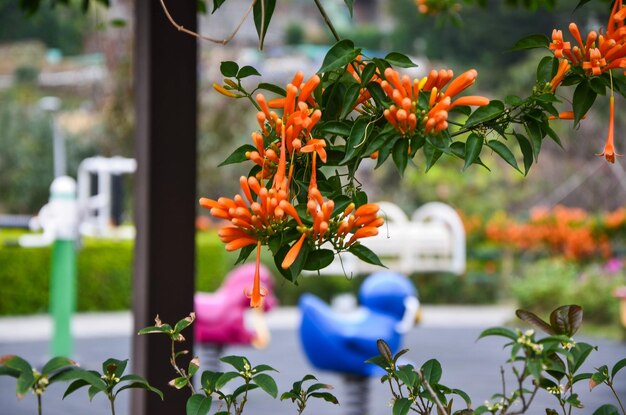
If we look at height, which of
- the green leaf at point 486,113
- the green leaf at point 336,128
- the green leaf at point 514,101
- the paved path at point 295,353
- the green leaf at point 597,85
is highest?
the green leaf at point 597,85

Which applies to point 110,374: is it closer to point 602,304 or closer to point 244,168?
point 602,304

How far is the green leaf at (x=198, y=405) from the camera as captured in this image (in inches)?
40.1

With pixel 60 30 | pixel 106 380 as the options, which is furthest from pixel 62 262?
pixel 60 30

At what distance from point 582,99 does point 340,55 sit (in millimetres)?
284

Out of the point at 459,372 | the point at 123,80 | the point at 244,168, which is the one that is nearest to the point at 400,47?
the point at 244,168

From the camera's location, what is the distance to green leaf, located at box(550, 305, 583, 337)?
1.07 metres

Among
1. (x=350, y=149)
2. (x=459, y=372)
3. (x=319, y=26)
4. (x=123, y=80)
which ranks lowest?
(x=459, y=372)

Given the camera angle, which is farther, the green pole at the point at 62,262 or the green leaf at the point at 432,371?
the green pole at the point at 62,262

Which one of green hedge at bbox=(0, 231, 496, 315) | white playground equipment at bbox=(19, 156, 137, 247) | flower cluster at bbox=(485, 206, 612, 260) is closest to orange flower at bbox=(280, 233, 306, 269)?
white playground equipment at bbox=(19, 156, 137, 247)

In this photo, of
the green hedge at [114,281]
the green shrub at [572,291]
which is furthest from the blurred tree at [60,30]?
the green shrub at [572,291]

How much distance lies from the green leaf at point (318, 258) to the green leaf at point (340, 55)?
190 mm

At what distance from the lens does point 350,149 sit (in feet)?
3.27

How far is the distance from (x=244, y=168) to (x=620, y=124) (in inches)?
209

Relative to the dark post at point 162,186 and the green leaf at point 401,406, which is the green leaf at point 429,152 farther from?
the dark post at point 162,186
